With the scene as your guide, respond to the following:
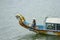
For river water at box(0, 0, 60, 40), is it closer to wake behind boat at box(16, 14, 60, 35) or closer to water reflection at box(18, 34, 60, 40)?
water reflection at box(18, 34, 60, 40)

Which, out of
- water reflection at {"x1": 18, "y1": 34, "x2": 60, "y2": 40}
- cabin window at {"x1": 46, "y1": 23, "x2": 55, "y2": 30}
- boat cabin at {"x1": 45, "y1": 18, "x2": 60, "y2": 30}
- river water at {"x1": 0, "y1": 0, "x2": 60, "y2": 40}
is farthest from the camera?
river water at {"x1": 0, "y1": 0, "x2": 60, "y2": 40}

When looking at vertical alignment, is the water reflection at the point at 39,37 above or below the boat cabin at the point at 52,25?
below

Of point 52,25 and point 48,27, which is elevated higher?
point 52,25

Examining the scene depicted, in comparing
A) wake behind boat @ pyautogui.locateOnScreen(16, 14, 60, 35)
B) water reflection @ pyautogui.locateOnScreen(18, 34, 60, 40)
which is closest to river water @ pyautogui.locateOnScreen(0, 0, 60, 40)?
water reflection @ pyautogui.locateOnScreen(18, 34, 60, 40)

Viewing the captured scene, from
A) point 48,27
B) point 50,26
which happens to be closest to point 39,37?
point 48,27

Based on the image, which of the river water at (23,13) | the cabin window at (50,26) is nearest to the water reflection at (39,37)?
the river water at (23,13)

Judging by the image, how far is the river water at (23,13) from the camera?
25984mm

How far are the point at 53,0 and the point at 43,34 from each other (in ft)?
56.4

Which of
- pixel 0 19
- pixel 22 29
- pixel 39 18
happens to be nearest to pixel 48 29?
pixel 22 29

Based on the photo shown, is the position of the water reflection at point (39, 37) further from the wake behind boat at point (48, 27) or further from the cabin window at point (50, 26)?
the cabin window at point (50, 26)

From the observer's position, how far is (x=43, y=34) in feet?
84.4

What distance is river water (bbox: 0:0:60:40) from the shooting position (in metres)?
26.0

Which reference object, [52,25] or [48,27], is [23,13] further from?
[52,25]

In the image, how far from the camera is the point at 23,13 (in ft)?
116
